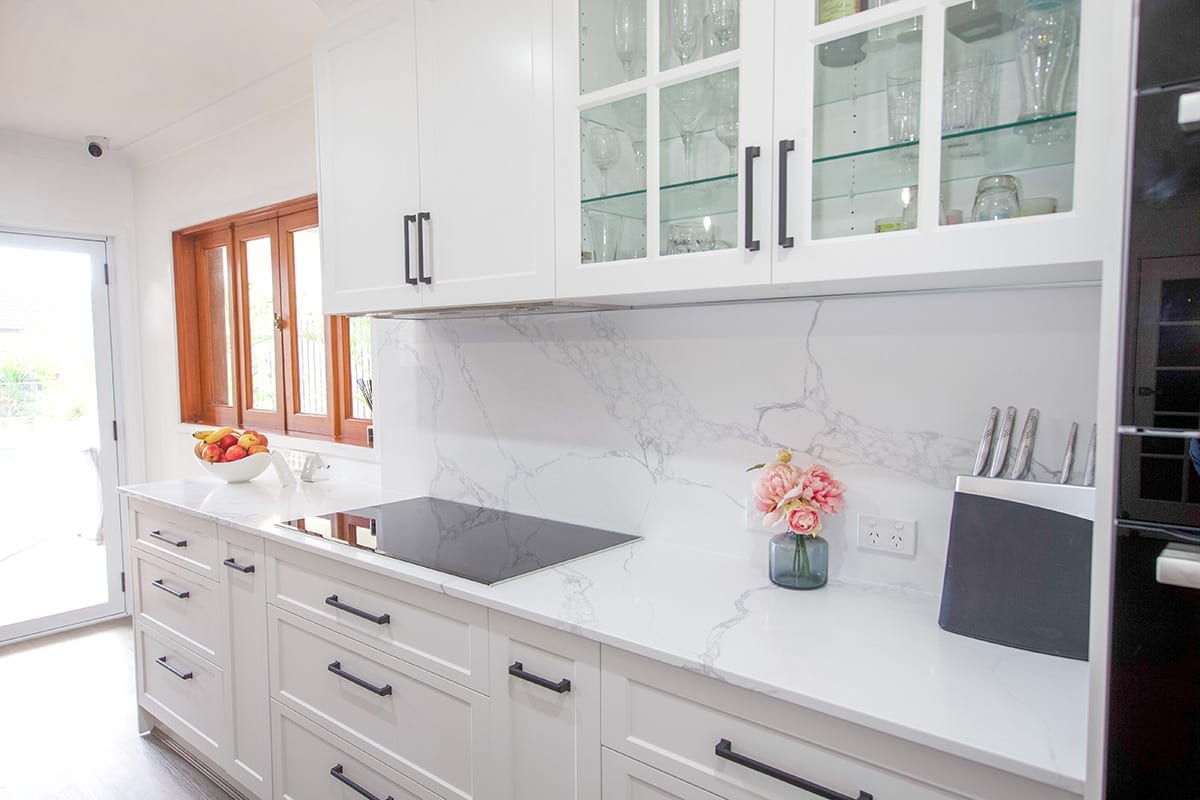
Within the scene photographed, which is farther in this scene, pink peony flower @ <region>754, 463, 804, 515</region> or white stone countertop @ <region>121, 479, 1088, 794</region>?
pink peony flower @ <region>754, 463, 804, 515</region>

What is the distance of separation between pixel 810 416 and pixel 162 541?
222 cm

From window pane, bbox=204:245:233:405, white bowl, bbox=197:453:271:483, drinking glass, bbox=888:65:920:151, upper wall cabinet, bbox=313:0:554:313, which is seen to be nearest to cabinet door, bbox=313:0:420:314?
upper wall cabinet, bbox=313:0:554:313

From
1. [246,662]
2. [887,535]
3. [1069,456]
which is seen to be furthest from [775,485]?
[246,662]

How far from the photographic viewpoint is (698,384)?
1766 mm

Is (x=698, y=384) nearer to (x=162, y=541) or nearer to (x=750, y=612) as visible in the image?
(x=750, y=612)

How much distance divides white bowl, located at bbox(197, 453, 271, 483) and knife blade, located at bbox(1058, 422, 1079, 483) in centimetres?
256

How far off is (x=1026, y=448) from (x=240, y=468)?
256 cm

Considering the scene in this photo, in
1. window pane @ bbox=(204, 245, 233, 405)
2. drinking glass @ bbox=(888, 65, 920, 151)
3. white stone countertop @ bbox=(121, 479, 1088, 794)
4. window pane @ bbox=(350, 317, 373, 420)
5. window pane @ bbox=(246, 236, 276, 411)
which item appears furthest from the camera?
window pane @ bbox=(204, 245, 233, 405)

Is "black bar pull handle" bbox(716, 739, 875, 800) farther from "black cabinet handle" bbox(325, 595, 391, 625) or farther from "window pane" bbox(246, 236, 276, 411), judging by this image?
"window pane" bbox(246, 236, 276, 411)

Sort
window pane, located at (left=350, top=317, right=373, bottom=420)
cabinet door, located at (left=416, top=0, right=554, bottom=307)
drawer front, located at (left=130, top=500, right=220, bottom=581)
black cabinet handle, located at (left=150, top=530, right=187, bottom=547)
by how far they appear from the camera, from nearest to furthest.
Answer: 1. cabinet door, located at (left=416, top=0, right=554, bottom=307)
2. drawer front, located at (left=130, top=500, right=220, bottom=581)
3. black cabinet handle, located at (left=150, top=530, right=187, bottom=547)
4. window pane, located at (left=350, top=317, right=373, bottom=420)

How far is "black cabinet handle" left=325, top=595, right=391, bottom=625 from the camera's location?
1.67 metres

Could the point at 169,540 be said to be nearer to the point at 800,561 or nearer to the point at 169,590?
the point at 169,590

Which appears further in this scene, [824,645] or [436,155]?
[436,155]

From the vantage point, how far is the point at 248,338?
3695mm
